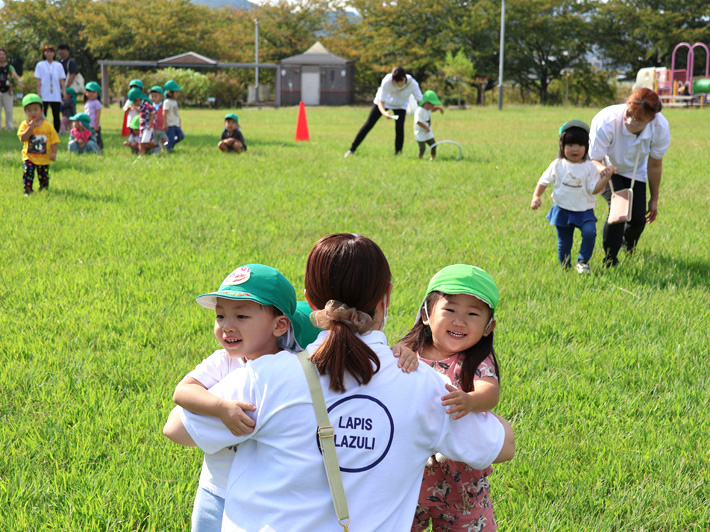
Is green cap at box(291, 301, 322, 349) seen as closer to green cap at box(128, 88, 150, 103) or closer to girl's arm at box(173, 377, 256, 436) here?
girl's arm at box(173, 377, 256, 436)

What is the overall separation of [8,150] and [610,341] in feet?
39.7

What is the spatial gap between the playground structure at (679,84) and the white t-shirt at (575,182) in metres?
33.4

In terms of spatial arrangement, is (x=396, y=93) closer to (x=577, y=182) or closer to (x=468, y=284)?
(x=577, y=182)

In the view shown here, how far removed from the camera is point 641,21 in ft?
169

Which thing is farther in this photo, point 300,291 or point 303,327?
point 300,291

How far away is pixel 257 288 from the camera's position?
205 centimetres

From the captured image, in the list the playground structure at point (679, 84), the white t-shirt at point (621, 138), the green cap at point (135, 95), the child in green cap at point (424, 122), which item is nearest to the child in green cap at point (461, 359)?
the white t-shirt at point (621, 138)

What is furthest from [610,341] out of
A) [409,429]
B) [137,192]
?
[137,192]

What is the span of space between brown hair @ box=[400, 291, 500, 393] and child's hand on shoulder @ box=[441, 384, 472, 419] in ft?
1.45

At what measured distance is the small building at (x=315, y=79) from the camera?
2104 inches

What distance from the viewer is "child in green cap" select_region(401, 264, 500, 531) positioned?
2.39 meters

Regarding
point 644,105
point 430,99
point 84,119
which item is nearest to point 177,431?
point 644,105

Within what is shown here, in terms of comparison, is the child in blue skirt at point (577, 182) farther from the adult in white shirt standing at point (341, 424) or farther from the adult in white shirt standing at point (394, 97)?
the adult in white shirt standing at point (394, 97)

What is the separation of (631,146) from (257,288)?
5132mm
